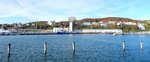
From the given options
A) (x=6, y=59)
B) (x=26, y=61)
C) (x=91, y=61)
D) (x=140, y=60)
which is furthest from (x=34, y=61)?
(x=140, y=60)

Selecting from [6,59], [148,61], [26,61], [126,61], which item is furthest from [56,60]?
[148,61]

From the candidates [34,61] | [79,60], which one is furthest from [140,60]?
[34,61]

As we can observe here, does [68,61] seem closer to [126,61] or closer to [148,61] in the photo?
[126,61]

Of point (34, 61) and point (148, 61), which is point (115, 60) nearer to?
point (148, 61)

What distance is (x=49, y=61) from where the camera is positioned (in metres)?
47.5

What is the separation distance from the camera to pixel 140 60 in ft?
162

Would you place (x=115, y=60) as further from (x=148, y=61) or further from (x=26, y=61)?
(x=26, y=61)

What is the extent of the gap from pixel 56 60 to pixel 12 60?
289 inches

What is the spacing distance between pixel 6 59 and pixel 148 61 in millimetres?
23872

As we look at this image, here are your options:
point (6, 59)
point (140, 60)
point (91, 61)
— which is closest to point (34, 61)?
point (6, 59)

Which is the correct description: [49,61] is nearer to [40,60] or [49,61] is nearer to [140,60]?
[40,60]

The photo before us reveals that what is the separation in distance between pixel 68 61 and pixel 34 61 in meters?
5.59

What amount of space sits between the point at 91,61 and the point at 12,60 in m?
13.2

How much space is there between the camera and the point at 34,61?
155 ft
